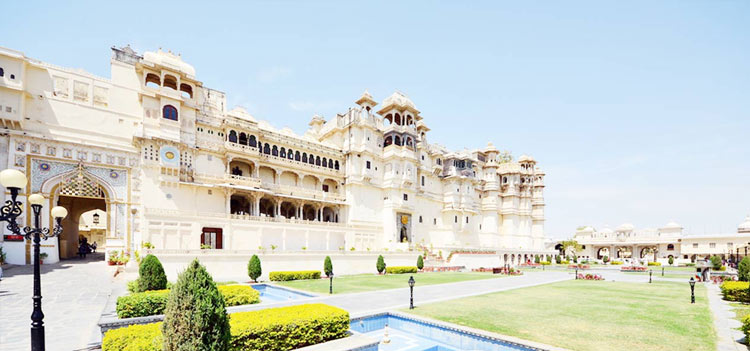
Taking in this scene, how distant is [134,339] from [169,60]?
105 ft

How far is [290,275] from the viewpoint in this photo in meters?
25.5

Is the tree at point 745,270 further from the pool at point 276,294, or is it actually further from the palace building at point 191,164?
the palace building at point 191,164

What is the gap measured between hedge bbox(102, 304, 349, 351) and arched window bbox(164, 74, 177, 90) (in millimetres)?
30574

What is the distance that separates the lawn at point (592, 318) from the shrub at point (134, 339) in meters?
8.59

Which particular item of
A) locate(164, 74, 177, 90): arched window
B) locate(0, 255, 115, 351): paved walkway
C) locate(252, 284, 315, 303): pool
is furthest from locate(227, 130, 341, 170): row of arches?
locate(252, 284, 315, 303): pool

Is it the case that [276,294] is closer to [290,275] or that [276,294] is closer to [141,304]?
[290,275]

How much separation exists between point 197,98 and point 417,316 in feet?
103

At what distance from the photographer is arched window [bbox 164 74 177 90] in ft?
104

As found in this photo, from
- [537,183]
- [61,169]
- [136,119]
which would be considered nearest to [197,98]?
[136,119]

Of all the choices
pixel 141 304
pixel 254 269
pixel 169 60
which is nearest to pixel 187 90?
pixel 169 60

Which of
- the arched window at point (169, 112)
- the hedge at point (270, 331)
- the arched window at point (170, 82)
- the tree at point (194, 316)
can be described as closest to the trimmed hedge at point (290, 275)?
the hedge at point (270, 331)

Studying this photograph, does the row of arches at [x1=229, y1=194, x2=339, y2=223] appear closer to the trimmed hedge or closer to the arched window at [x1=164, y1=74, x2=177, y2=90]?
the trimmed hedge

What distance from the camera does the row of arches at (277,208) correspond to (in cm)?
3533

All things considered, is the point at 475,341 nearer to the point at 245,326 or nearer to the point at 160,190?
the point at 245,326
